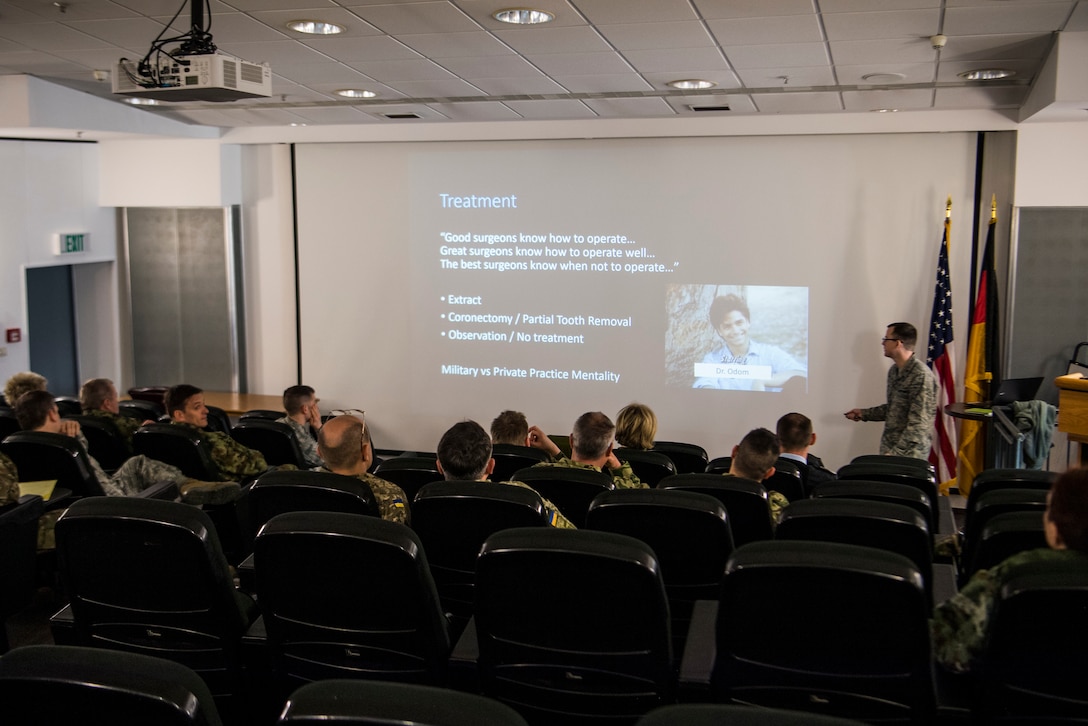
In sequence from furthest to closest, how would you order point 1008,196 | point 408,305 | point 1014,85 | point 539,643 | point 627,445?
1. point 408,305
2. point 1008,196
3. point 1014,85
4. point 627,445
5. point 539,643

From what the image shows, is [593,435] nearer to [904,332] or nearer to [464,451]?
[464,451]

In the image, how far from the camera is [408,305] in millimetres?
9633

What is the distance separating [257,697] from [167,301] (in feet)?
26.3

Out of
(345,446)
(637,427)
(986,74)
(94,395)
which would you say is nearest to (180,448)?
(94,395)

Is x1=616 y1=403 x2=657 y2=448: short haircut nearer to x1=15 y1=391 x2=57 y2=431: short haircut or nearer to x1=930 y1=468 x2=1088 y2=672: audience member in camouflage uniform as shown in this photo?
x1=930 y1=468 x2=1088 y2=672: audience member in camouflage uniform

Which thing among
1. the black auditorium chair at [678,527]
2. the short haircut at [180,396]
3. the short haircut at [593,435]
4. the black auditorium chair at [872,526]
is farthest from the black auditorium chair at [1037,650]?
the short haircut at [180,396]

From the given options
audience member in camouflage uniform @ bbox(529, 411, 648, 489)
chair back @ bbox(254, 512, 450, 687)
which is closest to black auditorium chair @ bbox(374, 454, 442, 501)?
audience member in camouflage uniform @ bbox(529, 411, 648, 489)

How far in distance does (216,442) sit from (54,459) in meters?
0.97

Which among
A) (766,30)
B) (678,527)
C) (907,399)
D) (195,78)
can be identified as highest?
(766,30)

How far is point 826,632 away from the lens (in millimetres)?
2152

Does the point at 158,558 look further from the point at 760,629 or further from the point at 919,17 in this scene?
the point at 919,17

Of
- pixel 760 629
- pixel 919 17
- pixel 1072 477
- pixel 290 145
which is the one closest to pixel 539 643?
Result: pixel 760 629

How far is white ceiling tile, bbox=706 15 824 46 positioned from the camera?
15.9 feet

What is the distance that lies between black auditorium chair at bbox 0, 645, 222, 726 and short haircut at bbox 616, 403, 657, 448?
3.94 meters
